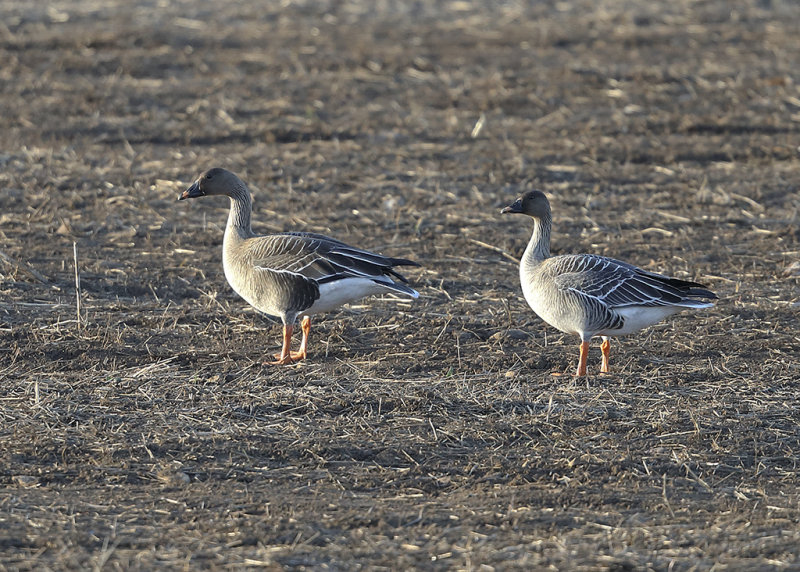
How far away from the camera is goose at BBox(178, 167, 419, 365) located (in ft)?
27.6

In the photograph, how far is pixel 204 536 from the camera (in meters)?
5.70

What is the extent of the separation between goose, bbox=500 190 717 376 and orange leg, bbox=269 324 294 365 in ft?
5.71

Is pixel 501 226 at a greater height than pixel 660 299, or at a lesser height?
lesser

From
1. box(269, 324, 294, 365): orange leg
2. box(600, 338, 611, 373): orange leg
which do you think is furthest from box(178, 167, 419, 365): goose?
box(600, 338, 611, 373): orange leg

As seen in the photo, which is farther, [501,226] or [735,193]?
[735,193]

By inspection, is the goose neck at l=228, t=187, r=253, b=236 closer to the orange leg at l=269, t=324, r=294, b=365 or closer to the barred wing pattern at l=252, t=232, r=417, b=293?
the barred wing pattern at l=252, t=232, r=417, b=293

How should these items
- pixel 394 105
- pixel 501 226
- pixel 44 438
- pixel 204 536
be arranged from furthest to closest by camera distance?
pixel 394 105
pixel 501 226
pixel 44 438
pixel 204 536

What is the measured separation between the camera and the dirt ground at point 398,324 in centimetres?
593

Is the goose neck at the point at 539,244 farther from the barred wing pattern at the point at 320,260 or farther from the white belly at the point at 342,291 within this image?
the white belly at the point at 342,291

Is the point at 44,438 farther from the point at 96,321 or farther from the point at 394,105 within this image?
the point at 394,105

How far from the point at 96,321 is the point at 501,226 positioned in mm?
4559

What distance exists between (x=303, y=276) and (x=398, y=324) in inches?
43.7

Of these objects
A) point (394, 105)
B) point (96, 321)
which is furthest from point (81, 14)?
point (96, 321)

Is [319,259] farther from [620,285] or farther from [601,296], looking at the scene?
[620,285]
